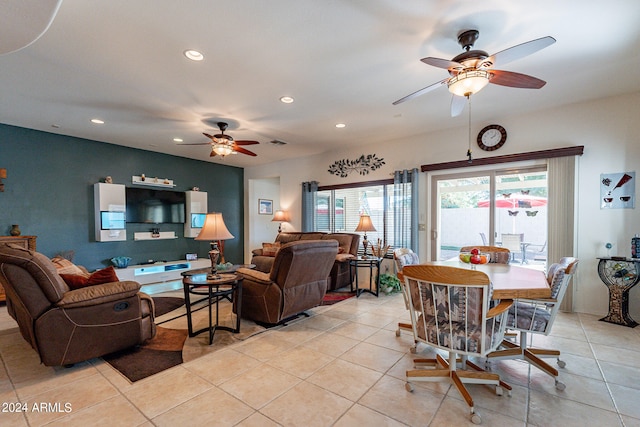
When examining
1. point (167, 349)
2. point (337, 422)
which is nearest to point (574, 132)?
point (337, 422)

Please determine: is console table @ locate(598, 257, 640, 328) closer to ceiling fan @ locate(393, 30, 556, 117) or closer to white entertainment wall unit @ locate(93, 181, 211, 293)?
ceiling fan @ locate(393, 30, 556, 117)

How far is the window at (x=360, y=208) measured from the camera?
566 cm

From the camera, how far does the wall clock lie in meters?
4.41

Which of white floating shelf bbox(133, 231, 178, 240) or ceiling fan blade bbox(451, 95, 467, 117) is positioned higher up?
ceiling fan blade bbox(451, 95, 467, 117)

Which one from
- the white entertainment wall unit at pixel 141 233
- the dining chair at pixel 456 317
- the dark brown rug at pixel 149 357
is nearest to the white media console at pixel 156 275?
the white entertainment wall unit at pixel 141 233

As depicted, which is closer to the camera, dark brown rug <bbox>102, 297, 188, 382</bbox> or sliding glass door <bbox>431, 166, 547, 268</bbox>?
dark brown rug <bbox>102, 297, 188, 382</bbox>

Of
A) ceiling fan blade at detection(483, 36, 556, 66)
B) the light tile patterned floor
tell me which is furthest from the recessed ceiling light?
the light tile patterned floor

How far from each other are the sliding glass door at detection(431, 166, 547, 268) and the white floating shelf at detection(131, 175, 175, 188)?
5670 mm

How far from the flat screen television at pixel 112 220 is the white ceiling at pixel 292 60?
1651 millimetres

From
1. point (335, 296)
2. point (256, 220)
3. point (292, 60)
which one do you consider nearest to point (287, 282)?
point (335, 296)

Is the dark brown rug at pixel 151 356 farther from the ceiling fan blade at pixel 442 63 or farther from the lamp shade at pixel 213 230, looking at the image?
the ceiling fan blade at pixel 442 63

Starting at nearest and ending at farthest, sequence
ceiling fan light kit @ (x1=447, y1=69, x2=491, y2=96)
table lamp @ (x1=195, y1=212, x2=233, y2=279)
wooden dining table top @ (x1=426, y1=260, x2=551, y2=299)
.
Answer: wooden dining table top @ (x1=426, y1=260, x2=551, y2=299)
ceiling fan light kit @ (x1=447, y1=69, x2=491, y2=96)
table lamp @ (x1=195, y1=212, x2=233, y2=279)

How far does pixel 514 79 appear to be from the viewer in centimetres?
246

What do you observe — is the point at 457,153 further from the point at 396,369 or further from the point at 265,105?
the point at 396,369
